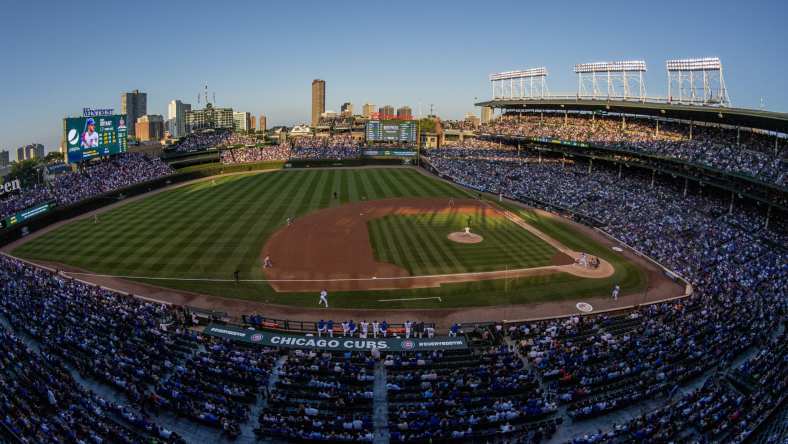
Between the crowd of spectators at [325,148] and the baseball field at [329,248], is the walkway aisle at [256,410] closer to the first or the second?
the baseball field at [329,248]

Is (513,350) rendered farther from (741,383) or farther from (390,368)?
(741,383)

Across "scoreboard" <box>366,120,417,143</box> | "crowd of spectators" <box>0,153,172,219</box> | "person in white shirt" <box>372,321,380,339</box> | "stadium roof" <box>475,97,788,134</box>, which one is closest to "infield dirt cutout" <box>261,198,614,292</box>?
"person in white shirt" <box>372,321,380,339</box>

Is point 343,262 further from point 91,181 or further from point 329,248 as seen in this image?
point 91,181

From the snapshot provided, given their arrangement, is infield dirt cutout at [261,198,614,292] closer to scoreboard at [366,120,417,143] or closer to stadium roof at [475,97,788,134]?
stadium roof at [475,97,788,134]

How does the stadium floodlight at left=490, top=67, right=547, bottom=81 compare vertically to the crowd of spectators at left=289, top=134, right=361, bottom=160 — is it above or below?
above

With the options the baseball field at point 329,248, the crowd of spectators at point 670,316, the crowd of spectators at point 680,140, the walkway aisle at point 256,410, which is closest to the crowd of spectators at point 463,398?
the crowd of spectators at point 670,316

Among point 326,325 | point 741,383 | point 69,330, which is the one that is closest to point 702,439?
point 741,383
